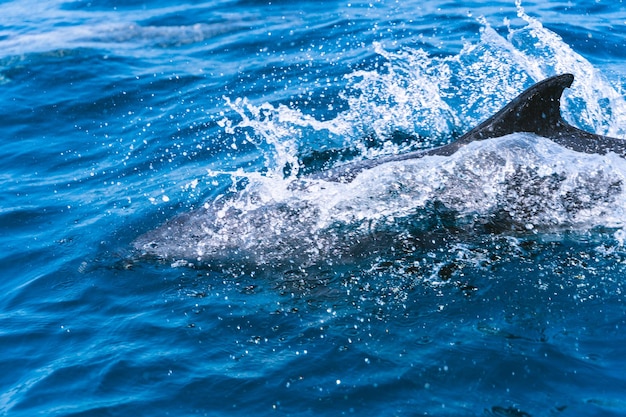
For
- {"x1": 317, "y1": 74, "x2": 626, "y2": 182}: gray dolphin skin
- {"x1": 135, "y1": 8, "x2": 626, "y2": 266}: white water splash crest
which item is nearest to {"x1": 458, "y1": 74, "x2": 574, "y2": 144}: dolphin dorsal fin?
{"x1": 317, "y1": 74, "x2": 626, "y2": 182}: gray dolphin skin

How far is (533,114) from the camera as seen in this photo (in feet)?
22.6

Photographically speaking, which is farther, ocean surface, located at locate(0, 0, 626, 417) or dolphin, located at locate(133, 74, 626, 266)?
dolphin, located at locate(133, 74, 626, 266)

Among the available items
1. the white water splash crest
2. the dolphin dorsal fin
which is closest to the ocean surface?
the white water splash crest

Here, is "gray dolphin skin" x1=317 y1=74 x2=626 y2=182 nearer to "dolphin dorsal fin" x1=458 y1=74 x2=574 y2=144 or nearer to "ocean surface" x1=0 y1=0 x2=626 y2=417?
"dolphin dorsal fin" x1=458 y1=74 x2=574 y2=144

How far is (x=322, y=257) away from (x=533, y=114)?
2329 mm

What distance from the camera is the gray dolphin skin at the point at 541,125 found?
6.77 metres

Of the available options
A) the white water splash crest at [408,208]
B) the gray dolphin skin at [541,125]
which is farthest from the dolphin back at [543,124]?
the white water splash crest at [408,208]

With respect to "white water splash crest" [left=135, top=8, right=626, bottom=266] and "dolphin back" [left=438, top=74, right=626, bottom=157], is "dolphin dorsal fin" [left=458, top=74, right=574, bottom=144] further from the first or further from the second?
"white water splash crest" [left=135, top=8, right=626, bottom=266]

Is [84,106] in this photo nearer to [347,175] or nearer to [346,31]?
[346,31]

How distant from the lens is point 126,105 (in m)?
12.1

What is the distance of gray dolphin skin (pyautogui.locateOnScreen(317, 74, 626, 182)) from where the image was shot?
6.77 metres

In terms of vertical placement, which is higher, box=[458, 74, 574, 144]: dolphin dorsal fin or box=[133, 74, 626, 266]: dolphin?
box=[458, 74, 574, 144]: dolphin dorsal fin

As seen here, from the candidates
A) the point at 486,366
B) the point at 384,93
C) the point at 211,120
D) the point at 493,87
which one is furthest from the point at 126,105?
the point at 486,366

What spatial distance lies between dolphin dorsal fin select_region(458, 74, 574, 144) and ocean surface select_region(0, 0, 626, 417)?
15cm
